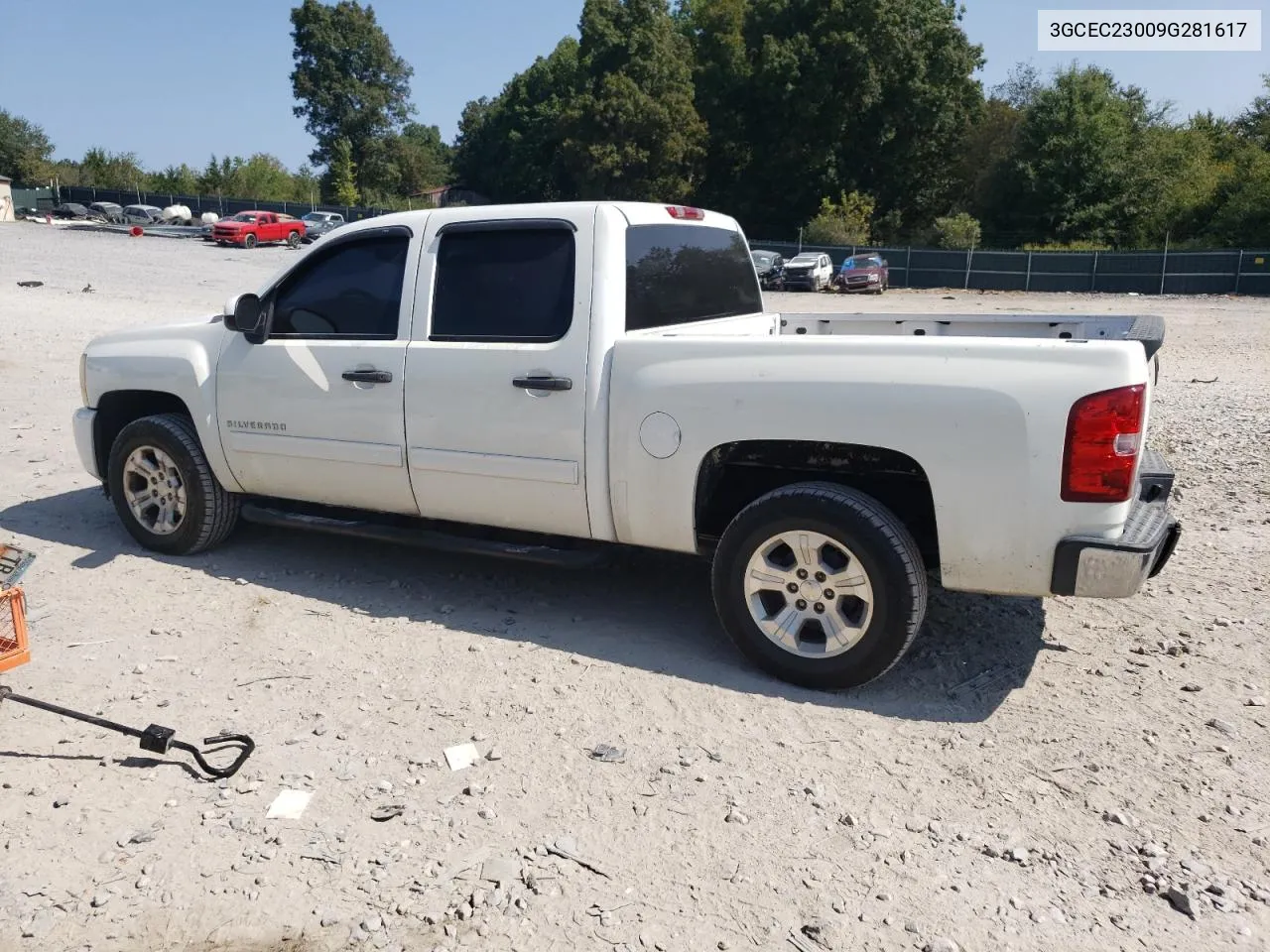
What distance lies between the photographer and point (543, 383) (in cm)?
455

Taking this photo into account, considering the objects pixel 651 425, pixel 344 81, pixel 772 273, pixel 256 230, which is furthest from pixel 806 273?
pixel 344 81

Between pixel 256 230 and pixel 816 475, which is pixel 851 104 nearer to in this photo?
Result: pixel 256 230

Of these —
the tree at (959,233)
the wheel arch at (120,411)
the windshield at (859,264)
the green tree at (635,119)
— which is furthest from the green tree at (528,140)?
the wheel arch at (120,411)

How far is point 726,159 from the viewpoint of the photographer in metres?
61.3

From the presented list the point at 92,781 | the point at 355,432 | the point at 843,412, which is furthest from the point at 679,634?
the point at 92,781

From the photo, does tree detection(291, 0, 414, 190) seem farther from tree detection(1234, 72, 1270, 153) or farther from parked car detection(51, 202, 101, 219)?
tree detection(1234, 72, 1270, 153)

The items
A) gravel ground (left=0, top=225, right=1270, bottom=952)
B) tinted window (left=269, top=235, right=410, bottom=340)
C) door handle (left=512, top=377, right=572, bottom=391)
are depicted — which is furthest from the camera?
tinted window (left=269, top=235, right=410, bottom=340)

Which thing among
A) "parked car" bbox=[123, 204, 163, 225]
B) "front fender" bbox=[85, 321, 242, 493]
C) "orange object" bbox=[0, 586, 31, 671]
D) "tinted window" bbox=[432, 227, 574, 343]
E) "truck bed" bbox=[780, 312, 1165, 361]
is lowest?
"orange object" bbox=[0, 586, 31, 671]

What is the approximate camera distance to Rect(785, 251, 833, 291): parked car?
36.4m

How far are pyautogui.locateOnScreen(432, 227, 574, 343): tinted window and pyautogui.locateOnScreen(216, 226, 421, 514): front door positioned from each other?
0.21 metres

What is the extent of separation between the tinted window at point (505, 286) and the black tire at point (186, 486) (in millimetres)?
1752

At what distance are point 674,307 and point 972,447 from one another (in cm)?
176

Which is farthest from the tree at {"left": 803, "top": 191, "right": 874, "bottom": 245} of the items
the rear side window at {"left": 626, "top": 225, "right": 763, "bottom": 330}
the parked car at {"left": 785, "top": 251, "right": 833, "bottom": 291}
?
the rear side window at {"left": 626, "top": 225, "right": 763, "bottom": 330}

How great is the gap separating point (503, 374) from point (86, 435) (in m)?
3.01
